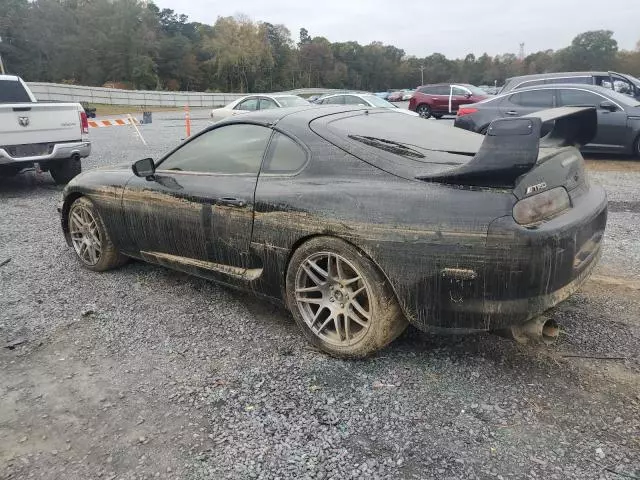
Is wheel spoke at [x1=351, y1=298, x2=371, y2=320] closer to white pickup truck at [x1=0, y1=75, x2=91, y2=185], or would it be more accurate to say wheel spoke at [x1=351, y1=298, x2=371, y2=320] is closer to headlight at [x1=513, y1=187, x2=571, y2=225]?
headlight at [x1=513, y1=187, x2=571, y2=225]

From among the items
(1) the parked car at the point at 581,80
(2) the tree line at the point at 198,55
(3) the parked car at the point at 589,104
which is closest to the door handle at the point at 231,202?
(3) the parked car at the point at 589,104

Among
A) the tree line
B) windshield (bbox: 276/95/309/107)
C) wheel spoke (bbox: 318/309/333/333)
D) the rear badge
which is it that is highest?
the tree line

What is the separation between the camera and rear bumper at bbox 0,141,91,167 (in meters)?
7.48

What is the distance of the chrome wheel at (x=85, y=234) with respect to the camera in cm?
448

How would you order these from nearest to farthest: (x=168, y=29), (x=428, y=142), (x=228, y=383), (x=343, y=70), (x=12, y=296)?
(x=228, y=383)
(x=428, y=142)
(x=12, y=296)
(x=168, y=29)
(x=343, y=70)

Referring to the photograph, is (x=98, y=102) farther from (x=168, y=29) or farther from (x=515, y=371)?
(x=168, y=29)

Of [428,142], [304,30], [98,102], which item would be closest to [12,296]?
[428,142]

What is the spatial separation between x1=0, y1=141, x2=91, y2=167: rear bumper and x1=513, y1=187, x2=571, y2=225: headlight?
7.55 metres

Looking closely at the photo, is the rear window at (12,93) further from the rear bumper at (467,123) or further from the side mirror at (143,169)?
the rear bumper at (467,123)

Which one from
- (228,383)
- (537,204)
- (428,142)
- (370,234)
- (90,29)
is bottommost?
(228,383)

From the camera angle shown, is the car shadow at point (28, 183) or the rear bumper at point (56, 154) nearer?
the rear bumper at point (56, 154)

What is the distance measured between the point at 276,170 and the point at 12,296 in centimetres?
252

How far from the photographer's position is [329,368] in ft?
9.75

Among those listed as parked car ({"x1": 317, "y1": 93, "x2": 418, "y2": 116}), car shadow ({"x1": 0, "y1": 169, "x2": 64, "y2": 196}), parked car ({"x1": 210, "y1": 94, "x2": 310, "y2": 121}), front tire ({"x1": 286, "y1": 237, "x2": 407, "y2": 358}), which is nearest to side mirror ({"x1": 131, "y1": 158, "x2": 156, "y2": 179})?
front tire ({"x1": 286, "y1": 237, "x2": 407, "y2": 358})
